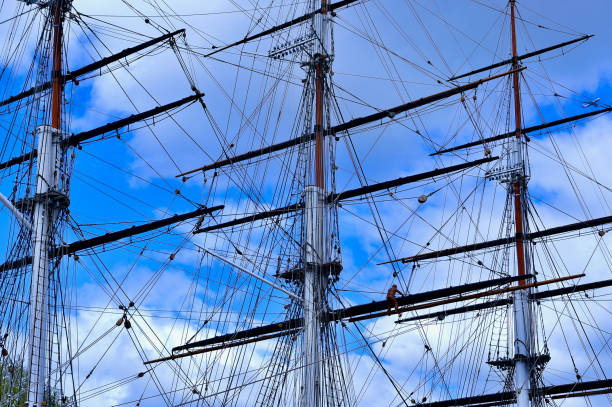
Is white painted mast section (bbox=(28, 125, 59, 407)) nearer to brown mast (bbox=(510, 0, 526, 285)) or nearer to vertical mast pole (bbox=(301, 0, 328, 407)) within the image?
vertical mast pole (bbox=(301, 0, 328, 407))

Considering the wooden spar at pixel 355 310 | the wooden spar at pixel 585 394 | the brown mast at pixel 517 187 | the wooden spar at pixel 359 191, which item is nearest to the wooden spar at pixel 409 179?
the wooden spar at pixel 359 191

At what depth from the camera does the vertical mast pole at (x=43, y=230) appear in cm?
3178

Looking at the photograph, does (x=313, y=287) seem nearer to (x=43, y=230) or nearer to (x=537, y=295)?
(x=43, y=230)

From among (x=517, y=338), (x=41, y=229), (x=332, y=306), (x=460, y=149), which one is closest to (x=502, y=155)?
(x=460, y=149)

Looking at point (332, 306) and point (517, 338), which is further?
point (517, 338)

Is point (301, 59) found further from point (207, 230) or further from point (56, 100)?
point (56, 100)

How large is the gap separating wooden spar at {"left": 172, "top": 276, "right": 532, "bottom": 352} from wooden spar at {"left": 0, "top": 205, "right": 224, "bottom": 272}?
4.37m

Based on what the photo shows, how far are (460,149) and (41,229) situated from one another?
20.7 m

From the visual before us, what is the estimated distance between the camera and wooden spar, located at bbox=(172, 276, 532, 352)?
3744 centimetres

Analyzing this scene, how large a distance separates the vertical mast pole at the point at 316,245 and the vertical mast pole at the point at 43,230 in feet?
26.9

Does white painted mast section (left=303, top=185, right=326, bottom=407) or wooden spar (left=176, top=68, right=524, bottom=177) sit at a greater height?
wooden spar (left=176, top=68, right=524, bottom=177)

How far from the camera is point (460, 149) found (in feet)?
163

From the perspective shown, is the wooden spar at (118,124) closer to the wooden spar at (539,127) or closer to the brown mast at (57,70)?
the brown mast at (57,70)

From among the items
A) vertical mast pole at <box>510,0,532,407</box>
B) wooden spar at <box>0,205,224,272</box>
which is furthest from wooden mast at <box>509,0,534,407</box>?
wooden spar at <box>0,205,224,272</box>
